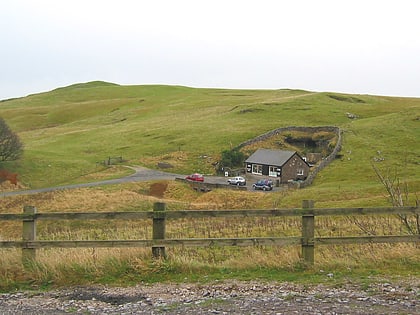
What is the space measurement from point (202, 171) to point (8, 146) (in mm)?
25662

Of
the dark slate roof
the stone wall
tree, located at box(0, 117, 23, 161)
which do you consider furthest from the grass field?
the dark slate roof

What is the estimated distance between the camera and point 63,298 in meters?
9.12

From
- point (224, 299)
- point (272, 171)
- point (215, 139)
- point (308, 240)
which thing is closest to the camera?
point (224, 299)

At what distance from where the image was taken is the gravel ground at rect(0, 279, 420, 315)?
8.07 meters

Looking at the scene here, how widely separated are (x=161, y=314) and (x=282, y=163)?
56.8 m

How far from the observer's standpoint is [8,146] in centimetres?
6288

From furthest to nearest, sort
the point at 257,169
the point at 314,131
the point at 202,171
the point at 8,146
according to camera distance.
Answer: the point at 314,131 < the point at 202,171 < the point at 257,169 < the point at 8,146

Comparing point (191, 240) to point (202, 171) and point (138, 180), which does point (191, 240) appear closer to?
point (138, 180)

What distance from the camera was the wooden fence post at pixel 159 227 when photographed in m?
10.6

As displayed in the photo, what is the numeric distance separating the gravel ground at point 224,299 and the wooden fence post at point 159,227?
1.13 m

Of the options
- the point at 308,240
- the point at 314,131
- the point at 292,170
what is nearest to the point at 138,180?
the point at 292,170

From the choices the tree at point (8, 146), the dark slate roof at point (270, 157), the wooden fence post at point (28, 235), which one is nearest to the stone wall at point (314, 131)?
the dark slate roof at point (270, 157)

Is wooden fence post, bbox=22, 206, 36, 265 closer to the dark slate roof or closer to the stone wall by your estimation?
the stone wall

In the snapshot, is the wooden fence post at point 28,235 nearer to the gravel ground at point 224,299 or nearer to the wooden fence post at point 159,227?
the gravel ground at point 224,299
